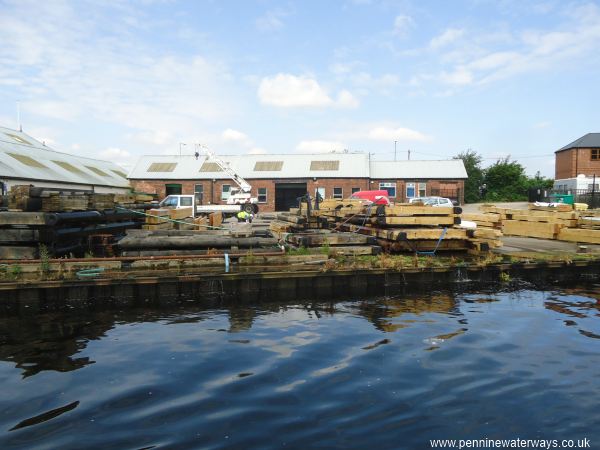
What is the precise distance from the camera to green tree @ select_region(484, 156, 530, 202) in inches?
2088

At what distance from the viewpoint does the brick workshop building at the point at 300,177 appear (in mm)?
42875

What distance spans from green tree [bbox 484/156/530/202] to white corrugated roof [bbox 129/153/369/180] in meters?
19.0

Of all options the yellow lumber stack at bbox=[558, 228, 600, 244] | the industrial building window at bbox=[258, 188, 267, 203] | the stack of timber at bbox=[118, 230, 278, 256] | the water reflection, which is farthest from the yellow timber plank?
the industrial building window at bbox=[258, 188, 267, 203]

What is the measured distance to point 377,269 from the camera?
12.1 m

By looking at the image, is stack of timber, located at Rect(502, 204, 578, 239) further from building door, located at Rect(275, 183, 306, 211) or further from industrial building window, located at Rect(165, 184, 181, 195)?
industrial building window, located at Rect(165, 184, 181, 195)

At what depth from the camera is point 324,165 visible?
4478cm

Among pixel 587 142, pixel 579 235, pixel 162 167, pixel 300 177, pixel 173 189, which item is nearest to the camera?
pixel 579 235

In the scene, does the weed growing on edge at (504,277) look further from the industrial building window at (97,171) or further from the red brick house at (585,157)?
the red brick house at (585,157)

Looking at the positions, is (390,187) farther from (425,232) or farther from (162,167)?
(425,232)

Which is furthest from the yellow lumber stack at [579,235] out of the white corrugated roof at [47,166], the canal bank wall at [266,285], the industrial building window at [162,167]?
the industrial building window at [162,167]

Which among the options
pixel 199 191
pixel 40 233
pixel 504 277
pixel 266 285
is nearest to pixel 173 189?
pixel 199 191

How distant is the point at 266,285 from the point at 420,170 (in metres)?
35.1

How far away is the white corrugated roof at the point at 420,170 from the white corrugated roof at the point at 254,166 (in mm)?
1739

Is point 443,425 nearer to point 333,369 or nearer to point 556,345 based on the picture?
point 333,369
